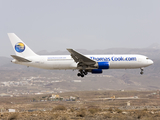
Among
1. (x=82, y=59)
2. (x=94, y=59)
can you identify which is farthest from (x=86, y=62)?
(x=94, y=59)

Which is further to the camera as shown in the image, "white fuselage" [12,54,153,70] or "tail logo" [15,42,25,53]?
"tail logo" [15,42,25,53]

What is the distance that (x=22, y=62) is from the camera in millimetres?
59875

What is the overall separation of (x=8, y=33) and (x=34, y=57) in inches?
352

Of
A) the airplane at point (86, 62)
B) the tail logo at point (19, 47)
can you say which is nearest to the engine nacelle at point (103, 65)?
the airplane at point (86, 62)

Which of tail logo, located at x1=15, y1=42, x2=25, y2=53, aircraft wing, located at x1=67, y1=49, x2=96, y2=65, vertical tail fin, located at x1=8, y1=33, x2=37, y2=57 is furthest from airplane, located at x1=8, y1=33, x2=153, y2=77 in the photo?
tail logo, located at x1=15, y1=42, x2=25, y2=53

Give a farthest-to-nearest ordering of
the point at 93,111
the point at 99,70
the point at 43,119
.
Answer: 1. the point at 99,70
2. the point at 93,111
3. the point at 43,119

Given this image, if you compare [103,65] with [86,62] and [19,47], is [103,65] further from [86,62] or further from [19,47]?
[19,47]

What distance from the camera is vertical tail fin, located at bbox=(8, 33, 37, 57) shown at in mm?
62562

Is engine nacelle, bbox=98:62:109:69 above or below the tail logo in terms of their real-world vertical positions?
below

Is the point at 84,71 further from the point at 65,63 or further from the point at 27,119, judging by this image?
the point at 27,119

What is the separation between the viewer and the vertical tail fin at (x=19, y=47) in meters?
62.6

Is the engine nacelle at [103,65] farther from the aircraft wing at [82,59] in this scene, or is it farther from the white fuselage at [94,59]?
the aircraft wing at [82,59]

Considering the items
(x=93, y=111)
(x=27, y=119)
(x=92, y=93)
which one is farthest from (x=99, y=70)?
(x=92, y=93)

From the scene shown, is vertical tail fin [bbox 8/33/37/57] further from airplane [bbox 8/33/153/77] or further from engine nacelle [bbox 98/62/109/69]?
engine nacelle [bbox 98/62/109/69]
